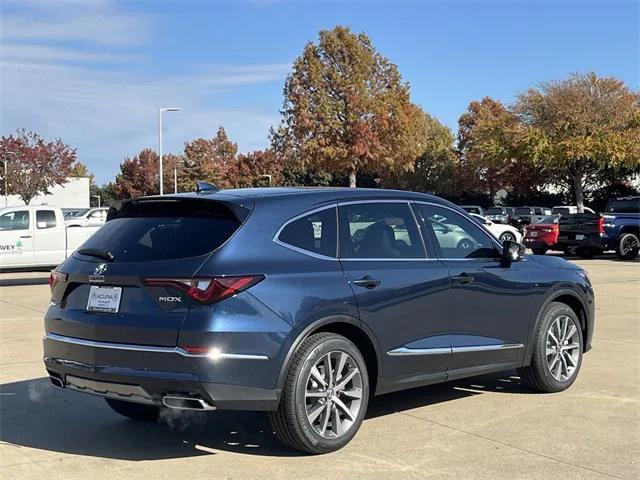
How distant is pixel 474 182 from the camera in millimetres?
60531

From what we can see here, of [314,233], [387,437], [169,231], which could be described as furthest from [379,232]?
[169,231]

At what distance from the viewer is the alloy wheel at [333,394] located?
497 cm

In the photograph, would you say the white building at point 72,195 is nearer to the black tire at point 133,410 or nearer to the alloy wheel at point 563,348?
the black tire at point 133,410

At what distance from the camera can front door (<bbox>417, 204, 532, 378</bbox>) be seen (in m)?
5.91

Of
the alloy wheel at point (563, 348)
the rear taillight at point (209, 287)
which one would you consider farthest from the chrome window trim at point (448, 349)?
the rear taillight at point (209, 287)

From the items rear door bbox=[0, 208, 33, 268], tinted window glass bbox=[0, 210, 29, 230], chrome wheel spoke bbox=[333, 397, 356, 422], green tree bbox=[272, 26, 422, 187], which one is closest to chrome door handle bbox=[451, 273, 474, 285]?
chrome wheel spoke bbox=[333, 397, 356, 422]

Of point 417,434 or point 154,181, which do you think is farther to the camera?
point 154,181

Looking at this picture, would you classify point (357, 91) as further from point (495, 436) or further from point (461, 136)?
point (495, 436)

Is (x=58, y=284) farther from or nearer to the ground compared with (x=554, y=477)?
farther from the ground

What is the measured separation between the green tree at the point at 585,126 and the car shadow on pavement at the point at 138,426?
124ft

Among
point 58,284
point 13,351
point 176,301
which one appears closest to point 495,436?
point 176,301

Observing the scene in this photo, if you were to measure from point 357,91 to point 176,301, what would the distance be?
40436mm

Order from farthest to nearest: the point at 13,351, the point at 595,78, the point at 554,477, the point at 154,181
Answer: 1. the point at 154,181
2. the point at 595,78
3. the point at 13,351
4. the point at 554,477

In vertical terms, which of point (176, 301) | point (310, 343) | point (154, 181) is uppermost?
point (154, 181)
